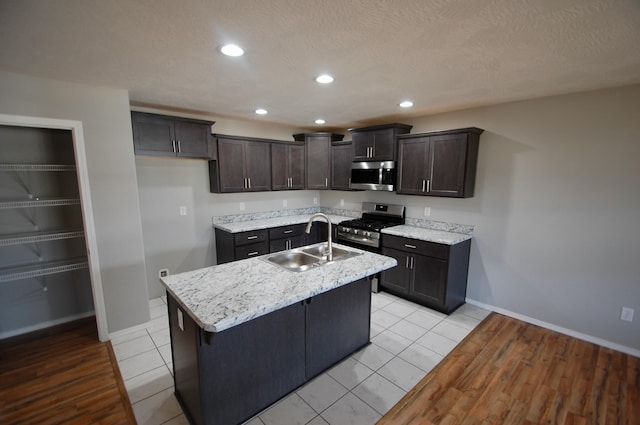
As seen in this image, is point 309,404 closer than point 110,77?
Yes

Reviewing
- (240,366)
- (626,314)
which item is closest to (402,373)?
(240,366)

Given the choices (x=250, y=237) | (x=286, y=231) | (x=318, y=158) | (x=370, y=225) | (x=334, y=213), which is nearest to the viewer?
(x=250, y=237)

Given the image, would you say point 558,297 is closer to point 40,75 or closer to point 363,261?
point 363,261

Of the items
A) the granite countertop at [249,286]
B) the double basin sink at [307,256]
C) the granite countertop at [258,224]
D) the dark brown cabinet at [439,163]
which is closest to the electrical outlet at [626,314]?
the dark brown cabinet at [439,163]

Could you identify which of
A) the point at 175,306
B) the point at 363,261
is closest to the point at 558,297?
the point at 363,261

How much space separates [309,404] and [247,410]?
44cm

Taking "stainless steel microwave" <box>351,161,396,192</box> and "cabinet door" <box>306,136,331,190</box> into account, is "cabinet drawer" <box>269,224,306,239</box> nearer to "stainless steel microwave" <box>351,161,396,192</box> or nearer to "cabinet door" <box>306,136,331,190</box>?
"cabinet door" <box>306,136,331,190</box>

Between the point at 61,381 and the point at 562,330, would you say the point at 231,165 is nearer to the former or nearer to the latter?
the point at 61,381

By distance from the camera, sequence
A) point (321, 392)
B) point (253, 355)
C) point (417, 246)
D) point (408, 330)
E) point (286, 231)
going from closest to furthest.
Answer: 1. point (253, 355)
2. point (321, 392)
3. point (408, 330)
4. point (417, 246)
5. point (286, 231)

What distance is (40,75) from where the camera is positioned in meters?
2.30

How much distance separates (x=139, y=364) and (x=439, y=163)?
375cm

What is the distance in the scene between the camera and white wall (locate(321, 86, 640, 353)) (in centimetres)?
261

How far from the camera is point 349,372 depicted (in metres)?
2.40

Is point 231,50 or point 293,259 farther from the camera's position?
point 293,259
